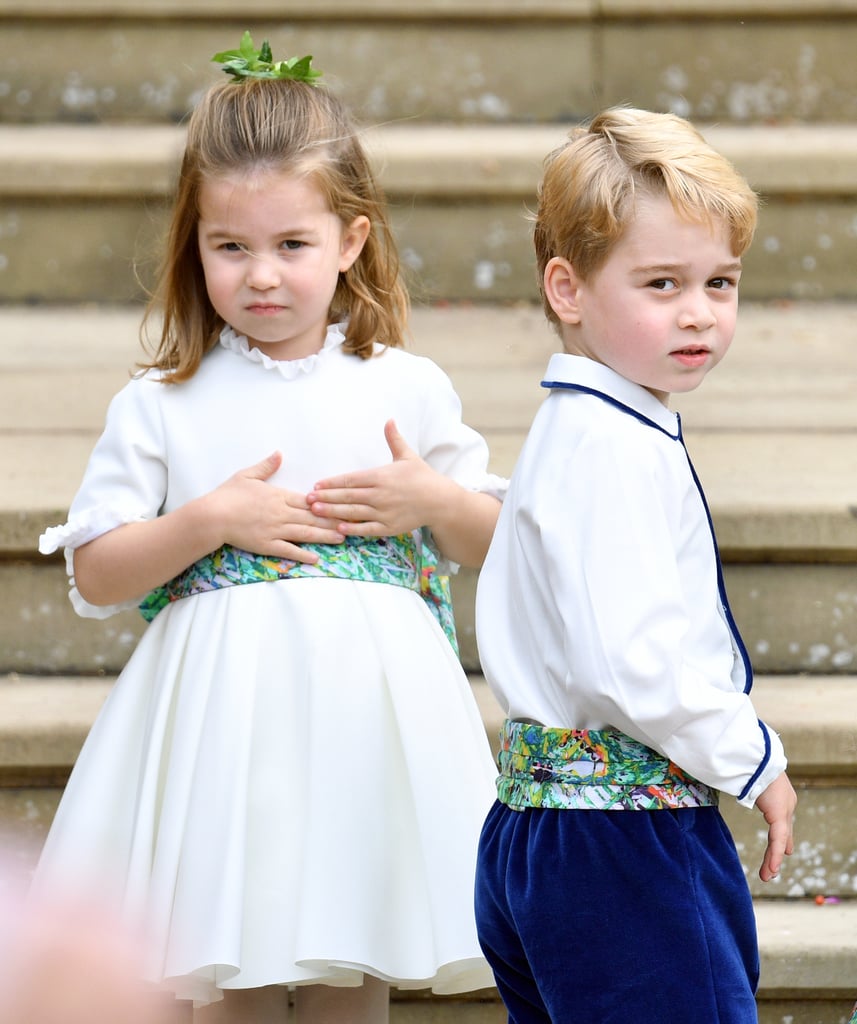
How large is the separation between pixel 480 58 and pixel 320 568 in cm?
180

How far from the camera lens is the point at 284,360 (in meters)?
1.58

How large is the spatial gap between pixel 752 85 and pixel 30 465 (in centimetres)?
175

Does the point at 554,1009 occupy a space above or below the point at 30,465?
below

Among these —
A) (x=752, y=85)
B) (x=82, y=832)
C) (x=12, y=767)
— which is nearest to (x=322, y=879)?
(x=82, y=832)

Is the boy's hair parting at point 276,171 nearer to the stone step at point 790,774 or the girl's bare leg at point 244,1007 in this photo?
the stone step at point 790,774

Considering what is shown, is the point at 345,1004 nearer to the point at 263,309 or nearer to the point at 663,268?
the point at 263,309

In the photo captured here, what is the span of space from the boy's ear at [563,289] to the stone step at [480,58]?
5.99 feet

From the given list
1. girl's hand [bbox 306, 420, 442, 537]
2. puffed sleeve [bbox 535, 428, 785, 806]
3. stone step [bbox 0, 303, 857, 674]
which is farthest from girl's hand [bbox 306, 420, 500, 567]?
stone step [bbox 0, 303, 857, 674]

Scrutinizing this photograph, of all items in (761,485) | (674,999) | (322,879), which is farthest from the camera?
(761,485)

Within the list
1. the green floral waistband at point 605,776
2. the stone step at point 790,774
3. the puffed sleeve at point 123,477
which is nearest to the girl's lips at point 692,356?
the green floral waistband at point 605,776

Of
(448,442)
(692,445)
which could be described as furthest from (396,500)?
(692,445)

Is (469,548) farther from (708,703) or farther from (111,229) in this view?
(111,229)

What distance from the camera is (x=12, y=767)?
1869mm

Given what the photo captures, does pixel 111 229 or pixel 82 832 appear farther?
pixel 111 229
